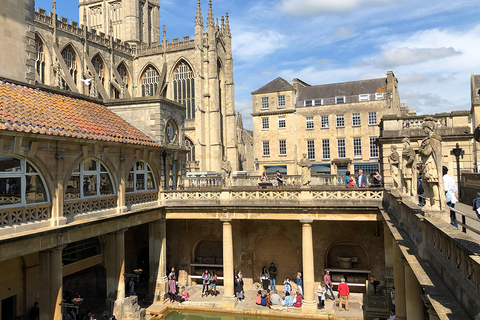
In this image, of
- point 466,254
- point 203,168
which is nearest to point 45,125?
point 466,254

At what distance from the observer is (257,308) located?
20.0 m

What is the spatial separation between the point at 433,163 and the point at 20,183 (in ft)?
40.3

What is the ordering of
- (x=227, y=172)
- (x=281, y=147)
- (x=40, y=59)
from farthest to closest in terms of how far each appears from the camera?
(x=281, y=147)
(x=40, y=59)
(x=227, y=172)

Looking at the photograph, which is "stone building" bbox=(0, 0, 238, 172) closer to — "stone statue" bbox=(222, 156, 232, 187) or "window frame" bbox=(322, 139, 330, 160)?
"window frame" bbox=(322, 139, 330, 160)

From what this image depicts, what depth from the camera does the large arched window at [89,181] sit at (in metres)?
14.9

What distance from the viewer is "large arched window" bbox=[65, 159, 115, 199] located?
14.9 meters

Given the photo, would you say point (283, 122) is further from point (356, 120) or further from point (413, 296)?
point (413, 296)

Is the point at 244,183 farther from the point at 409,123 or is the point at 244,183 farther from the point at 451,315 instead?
the point at 451,315

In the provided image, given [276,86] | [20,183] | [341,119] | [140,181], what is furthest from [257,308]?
[276,86]

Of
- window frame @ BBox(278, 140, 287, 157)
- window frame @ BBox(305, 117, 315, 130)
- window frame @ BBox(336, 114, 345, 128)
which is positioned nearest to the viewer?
window frame @ BBox(336, 114, 345, 128)

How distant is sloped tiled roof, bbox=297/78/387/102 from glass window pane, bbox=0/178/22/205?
37.0 m

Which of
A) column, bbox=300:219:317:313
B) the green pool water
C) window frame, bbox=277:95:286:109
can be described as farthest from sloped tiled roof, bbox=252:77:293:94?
the green pool water

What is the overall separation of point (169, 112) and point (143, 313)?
1075 centimetres

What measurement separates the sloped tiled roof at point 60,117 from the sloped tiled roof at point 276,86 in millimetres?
27197
